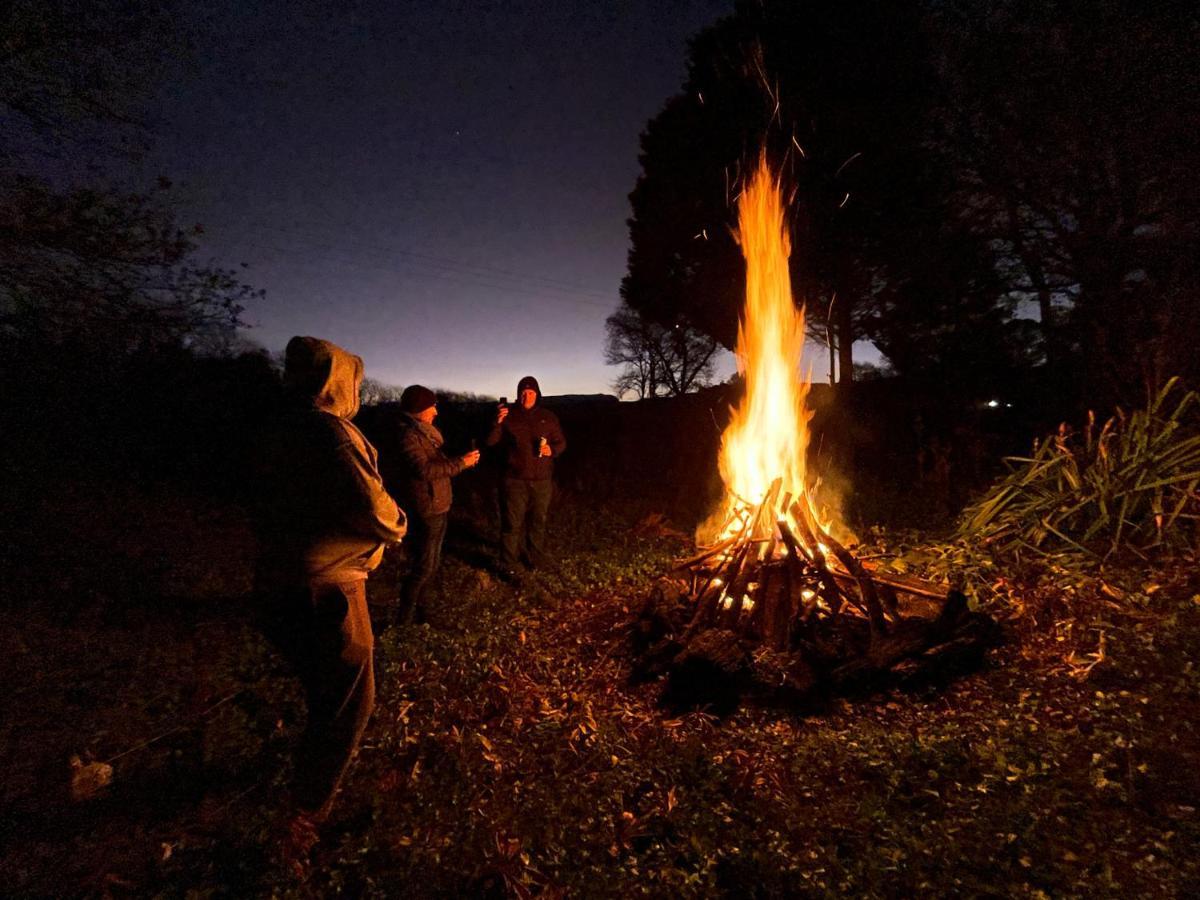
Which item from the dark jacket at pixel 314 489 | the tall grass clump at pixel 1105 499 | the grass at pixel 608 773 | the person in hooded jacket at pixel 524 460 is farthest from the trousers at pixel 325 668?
the tall grass clump at pixel 1105 499

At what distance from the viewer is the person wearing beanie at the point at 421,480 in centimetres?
517

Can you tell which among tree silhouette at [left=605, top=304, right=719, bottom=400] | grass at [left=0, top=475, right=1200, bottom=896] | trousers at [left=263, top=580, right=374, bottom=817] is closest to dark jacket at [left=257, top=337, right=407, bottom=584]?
trousers at [left=263, top=580, right=374, bottom=817]

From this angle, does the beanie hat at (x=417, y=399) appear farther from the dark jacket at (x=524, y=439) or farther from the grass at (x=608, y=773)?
the grass at (x=608, y=773)

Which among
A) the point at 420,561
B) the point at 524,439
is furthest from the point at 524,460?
the point at 420,561

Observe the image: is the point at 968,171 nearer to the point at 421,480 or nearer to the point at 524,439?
the point at 524,439

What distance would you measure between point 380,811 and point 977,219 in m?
13.0

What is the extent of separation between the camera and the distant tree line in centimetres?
901

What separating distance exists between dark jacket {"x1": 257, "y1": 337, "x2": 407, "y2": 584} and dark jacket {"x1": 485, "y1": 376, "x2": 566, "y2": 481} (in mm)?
3670

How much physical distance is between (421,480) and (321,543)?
8.18 ft

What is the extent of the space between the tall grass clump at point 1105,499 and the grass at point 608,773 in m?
0.41

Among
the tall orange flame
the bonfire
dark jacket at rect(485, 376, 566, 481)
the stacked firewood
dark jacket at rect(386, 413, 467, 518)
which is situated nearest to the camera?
the stacked firewood

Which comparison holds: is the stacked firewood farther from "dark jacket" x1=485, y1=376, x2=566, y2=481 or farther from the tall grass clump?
"dark jacket" x1=485, y1=376, x2=566, y2=481

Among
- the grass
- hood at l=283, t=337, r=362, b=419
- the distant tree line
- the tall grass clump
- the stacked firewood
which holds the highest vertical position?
the distant tree line

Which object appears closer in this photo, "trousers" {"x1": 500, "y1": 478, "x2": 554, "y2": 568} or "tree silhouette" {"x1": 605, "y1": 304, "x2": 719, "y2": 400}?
"trousers" {"x1": 500, "y1": 478, "x2": 554, "y2": 568}
